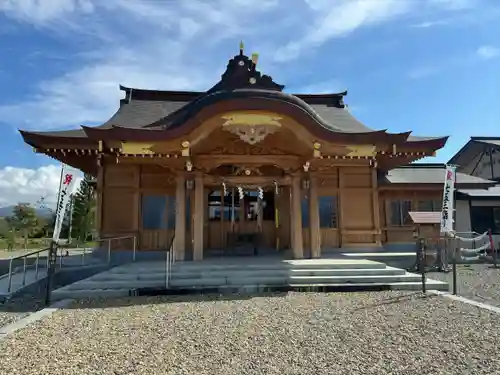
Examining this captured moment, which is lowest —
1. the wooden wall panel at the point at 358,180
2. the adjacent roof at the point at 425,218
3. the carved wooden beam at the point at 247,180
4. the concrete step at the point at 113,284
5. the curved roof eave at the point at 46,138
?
the concrete step at the point at 113,284

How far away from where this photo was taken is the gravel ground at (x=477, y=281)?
21.6 feet

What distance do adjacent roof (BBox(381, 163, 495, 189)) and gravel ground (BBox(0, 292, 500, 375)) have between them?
7204mm

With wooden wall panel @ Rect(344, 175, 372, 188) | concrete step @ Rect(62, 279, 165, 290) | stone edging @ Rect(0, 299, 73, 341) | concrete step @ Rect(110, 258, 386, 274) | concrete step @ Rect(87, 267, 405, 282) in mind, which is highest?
wooden wall panel @ Rect(344, 175, 372, 188)

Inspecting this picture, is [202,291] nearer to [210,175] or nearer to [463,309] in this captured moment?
[210,175]

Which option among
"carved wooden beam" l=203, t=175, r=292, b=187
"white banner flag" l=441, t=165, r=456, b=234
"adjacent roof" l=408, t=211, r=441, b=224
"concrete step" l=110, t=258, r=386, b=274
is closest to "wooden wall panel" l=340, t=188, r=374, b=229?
"adjacent roof" l=408, t=211, r=441, b=224

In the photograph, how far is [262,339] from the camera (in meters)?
4.11

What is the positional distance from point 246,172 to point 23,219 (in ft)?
89.2

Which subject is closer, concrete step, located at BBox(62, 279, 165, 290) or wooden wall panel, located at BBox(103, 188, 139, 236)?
concrete step, located at BBox(62, 279, 165, 290)

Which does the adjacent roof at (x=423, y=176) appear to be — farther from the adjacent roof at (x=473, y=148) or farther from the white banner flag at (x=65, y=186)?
the white banner flag at (x=65, y=186)

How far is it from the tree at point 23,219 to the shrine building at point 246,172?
71.2ft

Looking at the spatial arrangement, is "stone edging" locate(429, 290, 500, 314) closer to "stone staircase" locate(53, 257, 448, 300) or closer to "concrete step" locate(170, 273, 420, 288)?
"stone staircase" locate(53, 257, 448, 300)

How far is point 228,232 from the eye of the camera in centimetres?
1127

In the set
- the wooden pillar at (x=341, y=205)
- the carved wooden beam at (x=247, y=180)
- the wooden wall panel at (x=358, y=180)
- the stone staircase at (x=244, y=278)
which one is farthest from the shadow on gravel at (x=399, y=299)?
the wooden wall panel at (x=358, y=180)

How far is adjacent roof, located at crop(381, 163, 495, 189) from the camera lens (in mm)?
12594
